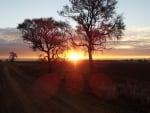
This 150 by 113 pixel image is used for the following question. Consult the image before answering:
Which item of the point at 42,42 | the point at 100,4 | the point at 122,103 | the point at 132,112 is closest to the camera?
the point at 132,112

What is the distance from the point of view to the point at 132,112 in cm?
1814

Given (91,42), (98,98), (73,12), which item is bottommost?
(98,98)

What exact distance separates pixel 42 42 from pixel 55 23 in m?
6.12

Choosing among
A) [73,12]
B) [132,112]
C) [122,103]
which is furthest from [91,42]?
[132,112]

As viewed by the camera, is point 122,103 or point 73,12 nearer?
point 122,103

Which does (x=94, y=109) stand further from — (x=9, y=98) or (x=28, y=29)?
(x=28, y=29)

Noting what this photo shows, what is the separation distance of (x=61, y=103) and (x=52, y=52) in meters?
44.6

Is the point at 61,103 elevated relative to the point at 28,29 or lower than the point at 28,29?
lower

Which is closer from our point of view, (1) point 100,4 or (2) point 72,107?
(2) point 72,107

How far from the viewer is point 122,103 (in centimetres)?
2123

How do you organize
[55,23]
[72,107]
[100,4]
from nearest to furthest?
[72,107], [100,4], [55,23]

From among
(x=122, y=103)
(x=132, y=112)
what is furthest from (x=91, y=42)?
(x=132, y=112)

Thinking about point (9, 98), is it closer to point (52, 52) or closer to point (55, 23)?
point (52, 52)

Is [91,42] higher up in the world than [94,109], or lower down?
higher up
